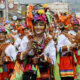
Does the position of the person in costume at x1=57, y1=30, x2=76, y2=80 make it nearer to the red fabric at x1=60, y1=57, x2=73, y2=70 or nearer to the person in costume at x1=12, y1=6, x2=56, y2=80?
the red fabric at x1=60, y1=57, x2=73, y2=70

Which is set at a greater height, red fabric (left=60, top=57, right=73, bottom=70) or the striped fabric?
red fabric (left=60, top=57, right=73, bottom=70)

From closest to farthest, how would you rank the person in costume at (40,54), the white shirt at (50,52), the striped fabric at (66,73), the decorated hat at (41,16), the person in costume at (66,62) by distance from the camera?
the person in costume at (40,54), the white shirt at (50,52), the decorated hat at (41,16), the person in costume at (66,62), the striped fabric at (66,73)

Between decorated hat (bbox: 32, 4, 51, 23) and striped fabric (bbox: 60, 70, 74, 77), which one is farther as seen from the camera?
striped fabric (bbox: 60, 70, 74, 77)

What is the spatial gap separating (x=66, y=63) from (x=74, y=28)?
379cm

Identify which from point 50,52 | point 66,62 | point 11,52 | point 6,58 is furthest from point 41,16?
point 6,58

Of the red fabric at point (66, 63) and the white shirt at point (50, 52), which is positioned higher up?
the white shirt at point (50, 52)

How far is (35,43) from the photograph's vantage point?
5.31 meters

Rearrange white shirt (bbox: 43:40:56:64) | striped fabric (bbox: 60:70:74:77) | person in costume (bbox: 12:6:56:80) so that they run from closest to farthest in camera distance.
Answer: person in costume (bbox: 12:6:56:80) < white shirt (bbox: 43:40:56:64) < striped fabric (bbox: 60:70:74:77)

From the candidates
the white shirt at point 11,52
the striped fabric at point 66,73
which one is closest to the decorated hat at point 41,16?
the striped fabric at point 66,73


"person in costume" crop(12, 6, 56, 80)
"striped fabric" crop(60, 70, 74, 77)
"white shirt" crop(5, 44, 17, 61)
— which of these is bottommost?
"striped fabric" crop(60, 70, 74, 77)

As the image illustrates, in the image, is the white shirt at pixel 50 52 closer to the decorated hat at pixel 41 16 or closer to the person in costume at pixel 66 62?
the person in costume at pixel 66 62

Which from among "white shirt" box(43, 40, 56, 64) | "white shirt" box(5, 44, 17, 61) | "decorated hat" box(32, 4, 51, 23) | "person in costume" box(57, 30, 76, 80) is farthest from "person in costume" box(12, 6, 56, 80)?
"white shirt" box(5, 44, 17, 61)

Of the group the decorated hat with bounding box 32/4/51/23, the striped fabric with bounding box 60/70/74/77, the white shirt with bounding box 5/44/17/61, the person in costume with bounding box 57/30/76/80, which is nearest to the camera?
the decorated hat with bounding box 32/4/51/23

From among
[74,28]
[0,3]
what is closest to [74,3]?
[0,3]
